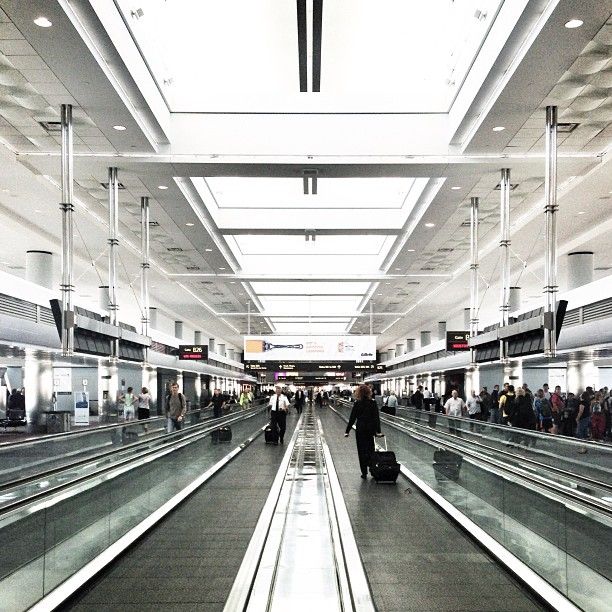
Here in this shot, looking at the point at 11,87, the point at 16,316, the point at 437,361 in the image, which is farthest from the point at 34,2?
the point at 437,361

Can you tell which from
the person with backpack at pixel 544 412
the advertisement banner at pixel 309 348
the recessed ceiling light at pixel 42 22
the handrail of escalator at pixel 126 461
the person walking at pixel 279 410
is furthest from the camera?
the advertisement banner at pixel 309 348

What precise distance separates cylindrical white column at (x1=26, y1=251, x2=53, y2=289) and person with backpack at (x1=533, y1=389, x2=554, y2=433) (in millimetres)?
17064

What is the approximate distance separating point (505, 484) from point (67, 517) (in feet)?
14.6

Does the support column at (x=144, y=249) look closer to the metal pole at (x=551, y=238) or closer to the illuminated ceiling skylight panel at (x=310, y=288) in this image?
the metal pole at (x=551, y=238)

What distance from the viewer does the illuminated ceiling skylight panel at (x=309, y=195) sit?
23.1m

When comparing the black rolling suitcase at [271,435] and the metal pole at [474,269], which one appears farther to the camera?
the black rolling suitcase at [271,435]

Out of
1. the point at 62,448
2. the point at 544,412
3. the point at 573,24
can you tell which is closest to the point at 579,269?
the point at 544,412

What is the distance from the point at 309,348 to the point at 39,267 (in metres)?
21.4

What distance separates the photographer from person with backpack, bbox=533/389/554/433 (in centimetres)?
2377

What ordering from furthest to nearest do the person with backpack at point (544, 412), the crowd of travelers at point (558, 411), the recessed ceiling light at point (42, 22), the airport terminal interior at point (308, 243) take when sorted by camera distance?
1. the person with backpack at point (544, 412)
2. the crowd of travelers at point (558, 411)
3. the recessed ceiling light at point (42, 22)
4. the airport terminal interior at point (308, 243)

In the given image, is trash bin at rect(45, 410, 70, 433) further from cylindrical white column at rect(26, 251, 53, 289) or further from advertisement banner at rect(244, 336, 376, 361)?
advertisement banner at rect(244, 336, 376, 361)

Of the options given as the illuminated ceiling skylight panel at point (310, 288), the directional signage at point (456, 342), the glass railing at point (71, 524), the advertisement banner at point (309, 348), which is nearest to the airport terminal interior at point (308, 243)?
the glass railing at point (71, 524)

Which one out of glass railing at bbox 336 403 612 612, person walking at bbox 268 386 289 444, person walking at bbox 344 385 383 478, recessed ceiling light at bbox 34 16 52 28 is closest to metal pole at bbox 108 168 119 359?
person walking at bbox 344 385 383 478

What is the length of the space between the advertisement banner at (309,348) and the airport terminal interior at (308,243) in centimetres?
1343
